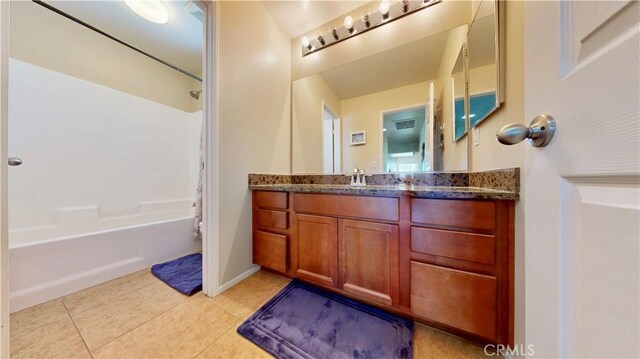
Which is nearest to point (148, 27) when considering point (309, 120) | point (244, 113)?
point (244, 113)

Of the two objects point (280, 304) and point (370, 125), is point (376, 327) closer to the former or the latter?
Result: point (280, 304)

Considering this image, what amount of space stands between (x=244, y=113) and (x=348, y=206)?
1114mm

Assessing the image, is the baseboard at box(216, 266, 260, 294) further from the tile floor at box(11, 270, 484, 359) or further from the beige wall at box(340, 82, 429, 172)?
the beige wall at box(340, 82, 429, 172)

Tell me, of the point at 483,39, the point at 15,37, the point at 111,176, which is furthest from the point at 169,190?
the point at 483,39

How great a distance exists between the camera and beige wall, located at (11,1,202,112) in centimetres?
164

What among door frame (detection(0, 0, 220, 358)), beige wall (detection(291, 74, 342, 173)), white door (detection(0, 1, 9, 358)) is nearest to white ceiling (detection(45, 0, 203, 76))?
door frame (detection(0, 0, 220, 358))

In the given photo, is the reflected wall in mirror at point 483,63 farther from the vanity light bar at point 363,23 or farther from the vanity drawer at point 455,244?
the vanity drawer at point 455,244

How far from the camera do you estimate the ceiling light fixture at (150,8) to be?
5.00ft

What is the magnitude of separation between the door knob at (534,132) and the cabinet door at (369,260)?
0.78 meters

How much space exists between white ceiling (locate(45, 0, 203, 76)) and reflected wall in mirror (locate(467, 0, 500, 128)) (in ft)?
7.05

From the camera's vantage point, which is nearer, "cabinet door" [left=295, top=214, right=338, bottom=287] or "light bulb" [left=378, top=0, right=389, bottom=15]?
"cabinet door" [left=295, top=214, right=338, bottom=287]

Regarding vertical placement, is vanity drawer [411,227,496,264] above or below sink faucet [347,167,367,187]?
below

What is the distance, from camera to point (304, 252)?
56.2 inches

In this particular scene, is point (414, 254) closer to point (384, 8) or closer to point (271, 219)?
point (271, 219)
